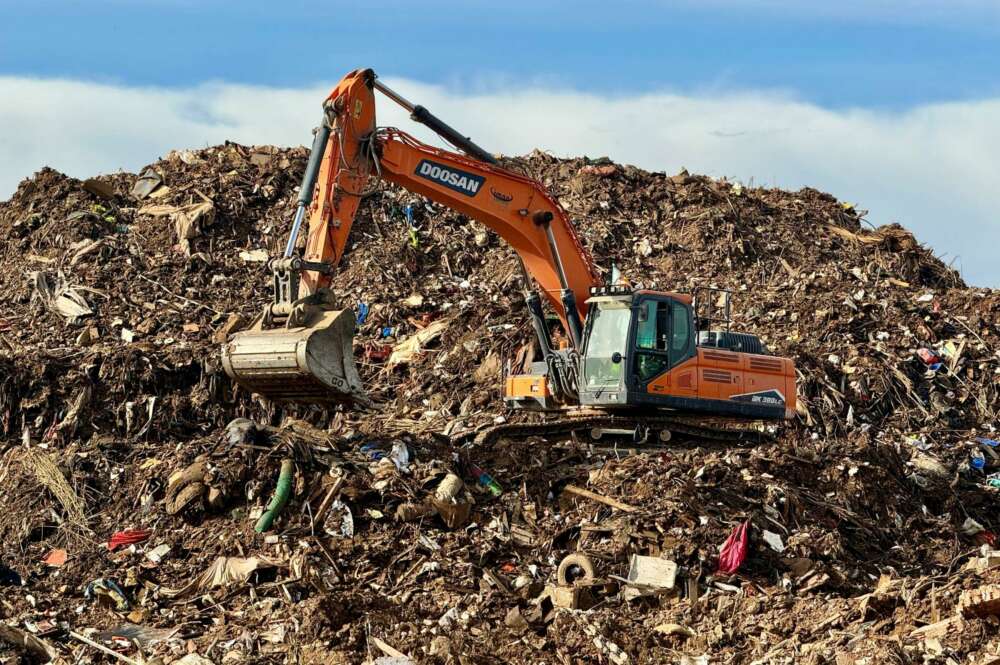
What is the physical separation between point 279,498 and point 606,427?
4475 millimetres

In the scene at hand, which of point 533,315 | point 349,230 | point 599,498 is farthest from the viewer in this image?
point 533,315

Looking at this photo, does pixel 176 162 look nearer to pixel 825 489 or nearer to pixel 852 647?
pixel 825 489

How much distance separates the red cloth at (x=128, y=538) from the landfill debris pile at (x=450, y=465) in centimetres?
2

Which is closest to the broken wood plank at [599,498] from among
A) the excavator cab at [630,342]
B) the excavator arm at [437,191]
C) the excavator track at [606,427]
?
the excavator cab at [630,342]

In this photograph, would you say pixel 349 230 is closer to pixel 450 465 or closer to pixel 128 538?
pixel 450 465

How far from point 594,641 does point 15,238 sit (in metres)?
16.7

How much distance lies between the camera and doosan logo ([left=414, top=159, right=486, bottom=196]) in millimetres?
13906

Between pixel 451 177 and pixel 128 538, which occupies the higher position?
A: pixel 451 177

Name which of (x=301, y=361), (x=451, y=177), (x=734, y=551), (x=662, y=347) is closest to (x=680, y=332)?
(x=662, y=347)

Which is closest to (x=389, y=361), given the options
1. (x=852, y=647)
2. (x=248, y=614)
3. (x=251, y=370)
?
(x=251, y=370)

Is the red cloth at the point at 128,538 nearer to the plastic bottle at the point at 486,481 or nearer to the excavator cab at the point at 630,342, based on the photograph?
the plastic bottle at the point at 486,481

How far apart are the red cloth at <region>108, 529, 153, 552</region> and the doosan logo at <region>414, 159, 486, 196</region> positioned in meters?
4.64

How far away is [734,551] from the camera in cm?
1113

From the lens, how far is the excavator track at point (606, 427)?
14.4 meters
